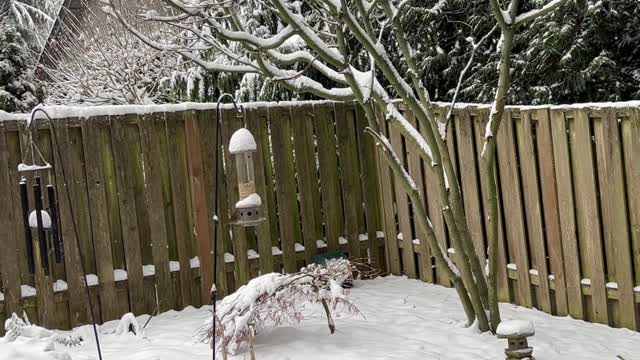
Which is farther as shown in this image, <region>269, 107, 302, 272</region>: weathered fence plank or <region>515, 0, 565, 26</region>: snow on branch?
<region>269, 107, 302, 272</region>: weathered fence plank

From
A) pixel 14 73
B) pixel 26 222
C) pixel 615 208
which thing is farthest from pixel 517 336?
pixel 14 73

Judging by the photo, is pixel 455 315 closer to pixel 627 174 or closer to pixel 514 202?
pixel 514 202

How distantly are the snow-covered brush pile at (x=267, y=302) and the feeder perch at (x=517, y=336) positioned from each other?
3.27 ft

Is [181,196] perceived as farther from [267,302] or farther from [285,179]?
[267,302]

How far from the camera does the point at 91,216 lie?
5.98 metres

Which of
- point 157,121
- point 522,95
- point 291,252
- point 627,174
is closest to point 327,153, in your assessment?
point 291,252

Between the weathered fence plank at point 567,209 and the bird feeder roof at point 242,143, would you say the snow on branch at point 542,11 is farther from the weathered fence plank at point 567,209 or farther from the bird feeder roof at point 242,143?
the bird feeder roof at point 242,143

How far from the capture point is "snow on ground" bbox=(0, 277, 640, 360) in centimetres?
474

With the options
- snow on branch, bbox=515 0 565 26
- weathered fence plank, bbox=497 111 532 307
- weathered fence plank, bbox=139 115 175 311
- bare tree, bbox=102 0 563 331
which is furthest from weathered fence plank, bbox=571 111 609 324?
weathered fence plank, bbox=139 115 175 311

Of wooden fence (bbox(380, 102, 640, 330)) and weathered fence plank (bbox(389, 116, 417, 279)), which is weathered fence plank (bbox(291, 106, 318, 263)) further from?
wooden fence (bbox(380, 102, 640, 330))

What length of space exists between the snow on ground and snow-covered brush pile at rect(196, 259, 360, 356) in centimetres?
15

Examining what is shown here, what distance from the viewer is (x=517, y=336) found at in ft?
14.1

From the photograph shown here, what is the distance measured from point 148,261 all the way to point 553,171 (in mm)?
3180

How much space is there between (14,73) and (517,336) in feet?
32.9
